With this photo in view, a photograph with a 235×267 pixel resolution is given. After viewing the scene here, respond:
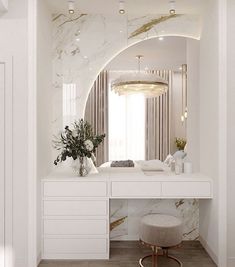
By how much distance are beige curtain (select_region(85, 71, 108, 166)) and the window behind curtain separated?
7cm

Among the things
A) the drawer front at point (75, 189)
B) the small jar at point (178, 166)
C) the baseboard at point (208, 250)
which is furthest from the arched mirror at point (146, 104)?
the baseboard at point (208, 250)

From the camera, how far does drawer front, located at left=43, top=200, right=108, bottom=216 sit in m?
3.32

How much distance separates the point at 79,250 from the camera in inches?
132

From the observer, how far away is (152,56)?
3.94 m

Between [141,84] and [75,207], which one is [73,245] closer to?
[75,207]

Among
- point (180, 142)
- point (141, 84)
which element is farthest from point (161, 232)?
point (141, 84)

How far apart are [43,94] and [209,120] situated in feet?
5.94

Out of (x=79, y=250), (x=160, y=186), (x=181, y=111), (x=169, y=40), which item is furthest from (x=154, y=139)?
(x=79, y=250)

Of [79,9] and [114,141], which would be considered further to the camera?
[114,141]

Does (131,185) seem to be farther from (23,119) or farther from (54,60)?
(54,60)

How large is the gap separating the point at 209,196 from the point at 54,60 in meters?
2.37

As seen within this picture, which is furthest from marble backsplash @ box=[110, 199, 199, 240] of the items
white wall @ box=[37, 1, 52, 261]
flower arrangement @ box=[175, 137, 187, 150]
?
white wall @ box=[37, 1, 52, 261]

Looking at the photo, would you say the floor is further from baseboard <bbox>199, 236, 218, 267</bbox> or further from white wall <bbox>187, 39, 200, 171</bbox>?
white wall <bbox>187, 39, 200, 171</bbox>

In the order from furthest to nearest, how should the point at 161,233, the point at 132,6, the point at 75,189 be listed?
the point at 132,6
the point at 75,189
the point at 161,233
